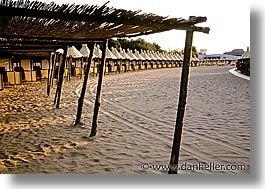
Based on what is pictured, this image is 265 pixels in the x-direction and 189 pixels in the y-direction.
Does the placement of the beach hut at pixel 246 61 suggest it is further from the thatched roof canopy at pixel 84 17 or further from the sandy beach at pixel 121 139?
the thatched roof canopy at pixel 84 17

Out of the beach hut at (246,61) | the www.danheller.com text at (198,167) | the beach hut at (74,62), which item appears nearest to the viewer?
the www.danheller.com text at (198,167)

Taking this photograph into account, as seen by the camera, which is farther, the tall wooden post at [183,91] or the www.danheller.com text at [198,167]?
the www.danheller.com text at [198,167]

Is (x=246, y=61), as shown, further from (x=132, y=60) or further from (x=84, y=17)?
(x=132, y=60)

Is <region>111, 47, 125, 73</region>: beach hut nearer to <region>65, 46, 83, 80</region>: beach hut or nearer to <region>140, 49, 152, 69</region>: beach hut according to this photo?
<region>65, 46, 83, 80</region>: beach hut

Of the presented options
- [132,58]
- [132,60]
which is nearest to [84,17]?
[132,58]

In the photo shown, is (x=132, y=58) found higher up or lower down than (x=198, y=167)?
higher up

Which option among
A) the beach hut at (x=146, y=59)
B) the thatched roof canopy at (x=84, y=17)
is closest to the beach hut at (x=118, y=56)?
the beach hut at (x=146, y=59)

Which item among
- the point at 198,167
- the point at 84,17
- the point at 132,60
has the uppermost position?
the point at 132,60

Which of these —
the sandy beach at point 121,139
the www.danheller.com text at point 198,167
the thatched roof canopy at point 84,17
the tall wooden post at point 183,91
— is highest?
the thatched roof canopy at point 84,17

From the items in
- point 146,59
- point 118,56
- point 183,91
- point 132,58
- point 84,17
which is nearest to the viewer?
point 84,17

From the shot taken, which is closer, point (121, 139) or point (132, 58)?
point (121, 139)

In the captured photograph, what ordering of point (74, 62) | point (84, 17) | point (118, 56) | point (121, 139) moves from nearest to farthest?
1. point (84, 17)
2. point (121, 139)
3. point (74, 62)
4. point (118, 56)

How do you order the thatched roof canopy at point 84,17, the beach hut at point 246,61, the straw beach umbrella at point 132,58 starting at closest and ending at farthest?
the thatched roof canopy at point 84,17 → the beach hut at point 246,61 → the straw beach umbrella at point 132,58

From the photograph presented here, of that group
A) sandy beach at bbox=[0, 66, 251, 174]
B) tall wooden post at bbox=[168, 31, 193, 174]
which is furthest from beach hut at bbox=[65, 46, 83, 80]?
tall wooden post at bbox=[168, 31, 193, 174]
